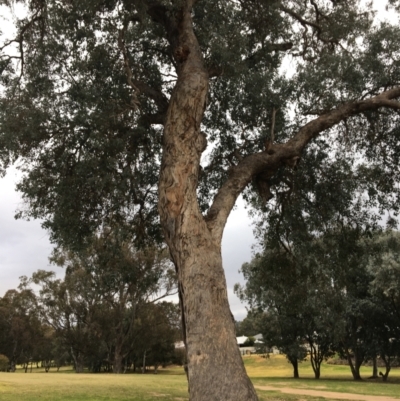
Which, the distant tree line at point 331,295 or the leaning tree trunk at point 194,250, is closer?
the leaning tree trunk at point 194,250

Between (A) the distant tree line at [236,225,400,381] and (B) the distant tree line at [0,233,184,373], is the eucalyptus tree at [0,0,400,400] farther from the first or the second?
(B) the distant tree line at [0,233,184,373]

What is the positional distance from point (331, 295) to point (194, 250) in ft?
42.7

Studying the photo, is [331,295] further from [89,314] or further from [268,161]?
[89,314]

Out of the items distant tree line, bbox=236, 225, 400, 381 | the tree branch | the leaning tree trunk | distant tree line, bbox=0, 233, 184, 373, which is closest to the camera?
the leaning tree trunk

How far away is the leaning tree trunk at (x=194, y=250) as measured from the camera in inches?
240

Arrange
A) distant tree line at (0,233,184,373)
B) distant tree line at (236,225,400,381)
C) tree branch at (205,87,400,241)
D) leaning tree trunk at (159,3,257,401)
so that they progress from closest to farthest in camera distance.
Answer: leaning tree trunk at (159,3,257,401) < tree branch at (205,87,400,241) < distant tree line at (236,225,400,381) < distant tree line at (0,233,184,373)

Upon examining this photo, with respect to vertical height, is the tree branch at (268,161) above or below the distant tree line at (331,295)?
above

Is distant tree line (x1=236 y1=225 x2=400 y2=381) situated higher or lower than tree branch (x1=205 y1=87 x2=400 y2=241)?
lower

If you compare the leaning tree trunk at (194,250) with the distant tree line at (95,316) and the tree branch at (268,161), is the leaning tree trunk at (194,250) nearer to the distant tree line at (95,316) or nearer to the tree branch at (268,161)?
the tree branch at (268,161)

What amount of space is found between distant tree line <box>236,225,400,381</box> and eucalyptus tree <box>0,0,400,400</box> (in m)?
2.24

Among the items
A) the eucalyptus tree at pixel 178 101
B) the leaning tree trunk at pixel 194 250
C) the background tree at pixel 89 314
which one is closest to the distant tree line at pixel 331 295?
the eucalyptus tree at pixel 178 101

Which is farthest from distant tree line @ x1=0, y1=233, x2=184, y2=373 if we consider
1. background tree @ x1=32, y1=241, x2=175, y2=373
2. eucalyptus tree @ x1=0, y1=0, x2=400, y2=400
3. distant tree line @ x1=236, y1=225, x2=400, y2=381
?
eucalyptus tree @ x1=0, y1=0, x2=400, y2=400

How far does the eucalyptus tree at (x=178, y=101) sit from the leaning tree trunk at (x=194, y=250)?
0.05 m

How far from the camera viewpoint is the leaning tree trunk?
610 cm
